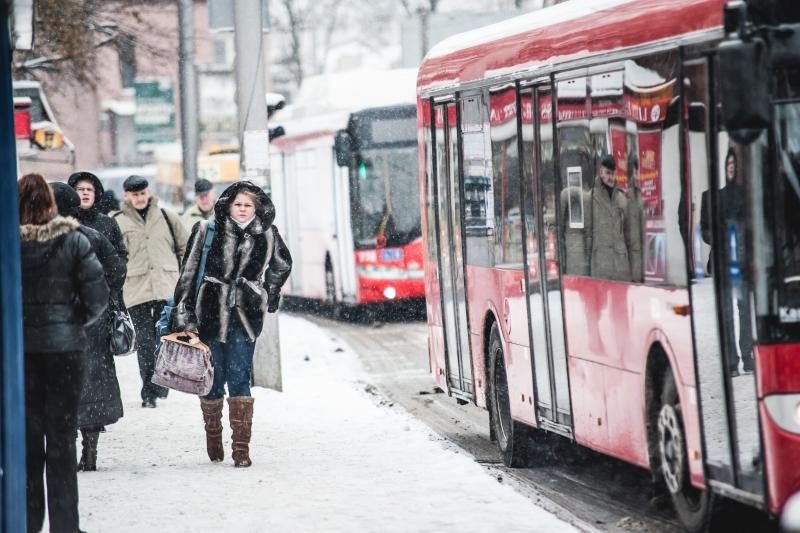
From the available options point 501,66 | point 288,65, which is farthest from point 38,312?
point 288,65

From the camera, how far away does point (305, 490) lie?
411 inches

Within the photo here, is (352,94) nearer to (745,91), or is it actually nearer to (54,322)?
(54,322)

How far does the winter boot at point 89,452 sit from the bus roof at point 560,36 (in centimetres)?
333

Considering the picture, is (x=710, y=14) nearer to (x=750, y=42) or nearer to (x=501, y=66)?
(x=750, y=42)

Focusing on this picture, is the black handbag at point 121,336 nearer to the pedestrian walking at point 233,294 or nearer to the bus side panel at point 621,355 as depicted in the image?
the pedestrian walking at point 233,294

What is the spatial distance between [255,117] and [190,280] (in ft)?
16.9

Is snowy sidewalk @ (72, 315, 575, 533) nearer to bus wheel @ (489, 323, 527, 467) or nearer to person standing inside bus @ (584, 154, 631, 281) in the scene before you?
bus wheel @ (489, 323, 527, 467)

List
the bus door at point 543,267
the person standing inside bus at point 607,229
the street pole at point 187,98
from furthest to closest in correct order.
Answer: the street pole at point 187,98, the bus door at point 543,267, the person standing inside bus at point 607,229

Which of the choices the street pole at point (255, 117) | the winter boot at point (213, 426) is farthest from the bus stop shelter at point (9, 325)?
the street pole at point (255, 117)

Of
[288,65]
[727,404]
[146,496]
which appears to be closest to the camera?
[727,404]

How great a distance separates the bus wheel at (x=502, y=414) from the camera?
1169 centimetres

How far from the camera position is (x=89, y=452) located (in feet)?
38.0

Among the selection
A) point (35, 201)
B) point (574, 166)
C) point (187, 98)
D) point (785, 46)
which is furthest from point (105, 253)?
point (187, 98)

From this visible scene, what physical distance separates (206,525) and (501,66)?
12.4 ft
